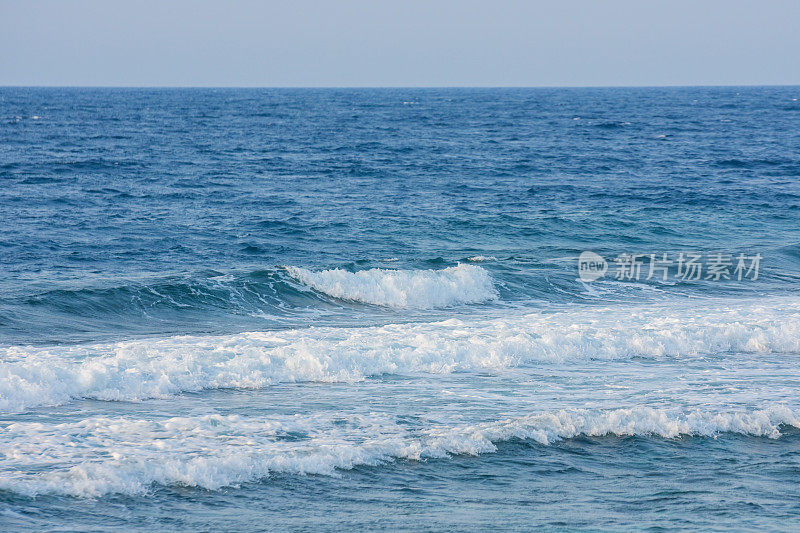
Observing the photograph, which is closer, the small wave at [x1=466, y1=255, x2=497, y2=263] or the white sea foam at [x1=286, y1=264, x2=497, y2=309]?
the white sea foam at [x1=286, y1=264, x2=497, y2=309]

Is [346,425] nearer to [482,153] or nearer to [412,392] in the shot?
[412,392]

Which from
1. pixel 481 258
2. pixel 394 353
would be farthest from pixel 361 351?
pixel 481 258

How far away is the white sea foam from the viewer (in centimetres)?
1717

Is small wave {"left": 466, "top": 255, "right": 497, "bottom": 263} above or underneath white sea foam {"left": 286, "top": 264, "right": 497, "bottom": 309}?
above

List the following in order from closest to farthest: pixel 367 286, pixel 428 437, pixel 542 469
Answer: pixel 542 469 → pixel 428 437 → pixel 367 286

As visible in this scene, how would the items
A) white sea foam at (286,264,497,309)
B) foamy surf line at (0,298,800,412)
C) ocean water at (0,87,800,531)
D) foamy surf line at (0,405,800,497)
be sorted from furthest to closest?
white sea foam at (286,264,497,309), foamy surf line at (0,298,800,412), foamy surf line at (0,405,800,497), ocean water at (0,87,800,531)

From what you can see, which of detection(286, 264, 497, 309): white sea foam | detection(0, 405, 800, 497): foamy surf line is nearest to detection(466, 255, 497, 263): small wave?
detection(286, 264, 497, 309): white sea foam

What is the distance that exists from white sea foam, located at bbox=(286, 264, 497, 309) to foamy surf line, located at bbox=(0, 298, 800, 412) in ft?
6.34

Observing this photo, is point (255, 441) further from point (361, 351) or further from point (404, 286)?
point (404, 286)

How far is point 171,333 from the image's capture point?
14297 millimetres

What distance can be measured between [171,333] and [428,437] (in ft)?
22.6

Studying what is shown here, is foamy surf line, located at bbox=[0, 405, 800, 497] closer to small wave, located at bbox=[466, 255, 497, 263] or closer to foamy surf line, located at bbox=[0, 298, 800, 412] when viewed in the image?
foamy surf line, located at bbox=[0, 298, 800, 412]

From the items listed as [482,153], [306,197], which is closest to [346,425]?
[306,197]

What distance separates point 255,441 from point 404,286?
355 inches
